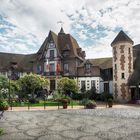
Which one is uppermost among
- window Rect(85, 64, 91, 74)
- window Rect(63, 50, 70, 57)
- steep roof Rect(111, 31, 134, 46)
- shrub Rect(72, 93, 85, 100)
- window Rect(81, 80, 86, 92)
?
steep roof Rect(111, 31, 134, 46)

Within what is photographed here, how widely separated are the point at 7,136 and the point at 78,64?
3279 cm

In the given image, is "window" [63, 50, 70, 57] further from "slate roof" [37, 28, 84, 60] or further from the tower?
the tower

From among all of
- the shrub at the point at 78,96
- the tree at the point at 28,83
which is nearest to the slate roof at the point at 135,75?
the shrub at the point at 78,96

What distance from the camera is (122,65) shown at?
3456 centimetres

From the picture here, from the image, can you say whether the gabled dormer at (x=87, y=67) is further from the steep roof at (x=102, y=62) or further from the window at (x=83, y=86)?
the window at (x=83, y=86)

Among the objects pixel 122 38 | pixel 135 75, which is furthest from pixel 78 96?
pixel 122 38

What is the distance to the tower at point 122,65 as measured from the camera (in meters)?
34.2

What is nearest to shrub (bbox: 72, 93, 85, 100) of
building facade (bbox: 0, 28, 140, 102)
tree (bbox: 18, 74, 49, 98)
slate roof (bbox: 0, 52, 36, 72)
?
building facade (bbox: 0, 28, 140, 102)

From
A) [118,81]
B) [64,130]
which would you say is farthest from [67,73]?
[64,130]

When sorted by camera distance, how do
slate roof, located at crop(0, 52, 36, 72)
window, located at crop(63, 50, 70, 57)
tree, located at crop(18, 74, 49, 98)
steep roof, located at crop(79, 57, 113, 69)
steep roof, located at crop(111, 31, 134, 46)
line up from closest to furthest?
tree, located at crop(18, 74, 49, 98), steep roof, located at crop(111, 31, 134, 46), steep roof, located at crop(79, 57, 113, 69), window, located at crop(63, 50, 70, 57), slate roof, located at crop(0, 52, 36, 72)

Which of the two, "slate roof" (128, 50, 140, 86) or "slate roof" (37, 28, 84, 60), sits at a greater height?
"slate roof" (37, 28, 84, 60)

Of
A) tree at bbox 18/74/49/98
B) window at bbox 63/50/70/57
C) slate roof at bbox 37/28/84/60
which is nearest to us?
tree at bbox 18/74/49/98

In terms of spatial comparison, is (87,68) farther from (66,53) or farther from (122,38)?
(122,38)

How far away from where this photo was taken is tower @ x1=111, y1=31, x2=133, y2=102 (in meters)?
34.2
